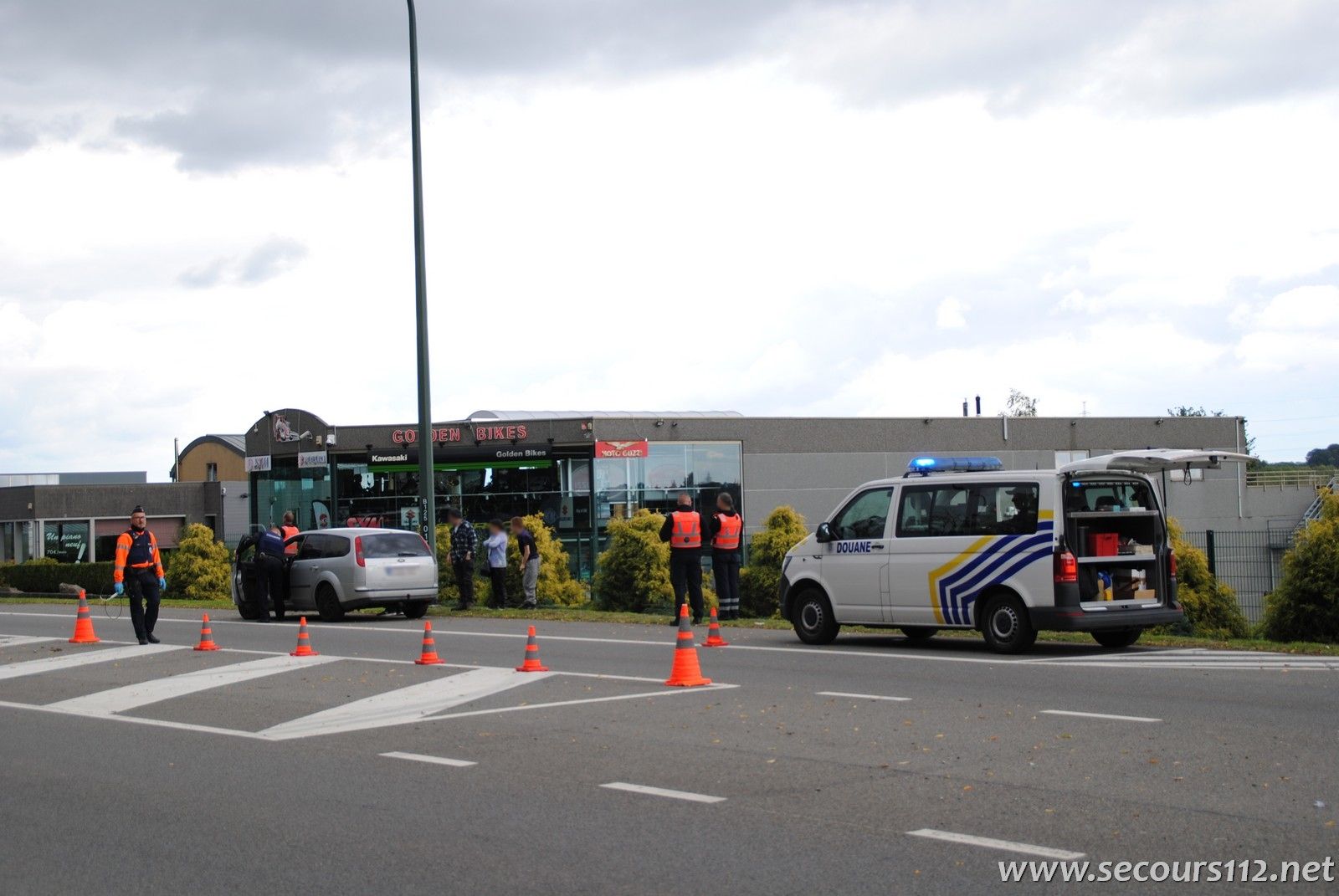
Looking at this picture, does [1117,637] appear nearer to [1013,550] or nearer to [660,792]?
[1013,550]

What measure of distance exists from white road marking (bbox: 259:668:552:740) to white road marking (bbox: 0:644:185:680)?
4.93 m

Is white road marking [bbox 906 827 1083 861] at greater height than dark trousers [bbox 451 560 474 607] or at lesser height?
lesser

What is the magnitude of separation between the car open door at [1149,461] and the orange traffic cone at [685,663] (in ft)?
14.2

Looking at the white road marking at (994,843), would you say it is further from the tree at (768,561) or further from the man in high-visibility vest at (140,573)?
the tree at (768,561)

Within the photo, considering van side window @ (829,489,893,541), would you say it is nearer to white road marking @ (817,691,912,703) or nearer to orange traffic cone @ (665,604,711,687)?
orange traffic cone @ (665,604,711,687)

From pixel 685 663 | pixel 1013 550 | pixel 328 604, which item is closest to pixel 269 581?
pixel 328 604

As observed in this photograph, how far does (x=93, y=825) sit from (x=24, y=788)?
1449 mm

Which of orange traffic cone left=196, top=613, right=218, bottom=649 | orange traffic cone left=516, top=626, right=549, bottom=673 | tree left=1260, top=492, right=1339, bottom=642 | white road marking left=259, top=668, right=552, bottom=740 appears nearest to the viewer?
white road marking left=259, top=668, right=552, bottom=740

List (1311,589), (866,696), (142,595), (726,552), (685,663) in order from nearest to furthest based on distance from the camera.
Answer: (866,696), (685,663), (1311,589), (142,595), (726,552)

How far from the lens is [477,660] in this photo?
15.4 m

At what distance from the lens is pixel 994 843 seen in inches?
256

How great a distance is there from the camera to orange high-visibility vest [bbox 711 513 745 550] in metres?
19.7

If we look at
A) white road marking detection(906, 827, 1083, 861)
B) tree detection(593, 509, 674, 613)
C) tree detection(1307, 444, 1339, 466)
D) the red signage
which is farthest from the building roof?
tree detection(1307, 444, 1339, 466)

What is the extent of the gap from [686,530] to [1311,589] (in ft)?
25.0
